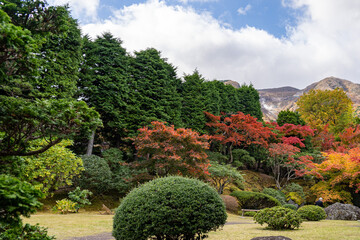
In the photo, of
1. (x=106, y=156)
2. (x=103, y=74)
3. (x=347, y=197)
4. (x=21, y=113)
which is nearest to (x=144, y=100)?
(x=103, y=74)

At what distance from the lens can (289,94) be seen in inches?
2997

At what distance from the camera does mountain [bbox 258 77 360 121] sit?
6284 centimetres

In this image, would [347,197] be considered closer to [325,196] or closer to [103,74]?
[325,196]

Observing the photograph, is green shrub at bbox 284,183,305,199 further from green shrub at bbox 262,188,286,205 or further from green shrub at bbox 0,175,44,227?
green shrub at bbox 0,175,44,227

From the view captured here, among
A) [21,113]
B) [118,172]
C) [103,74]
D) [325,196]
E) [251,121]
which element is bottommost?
[325,196]

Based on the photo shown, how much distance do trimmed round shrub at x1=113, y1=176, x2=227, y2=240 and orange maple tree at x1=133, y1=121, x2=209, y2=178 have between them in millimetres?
6653

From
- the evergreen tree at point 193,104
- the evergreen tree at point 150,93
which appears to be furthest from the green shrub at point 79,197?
the evergreen tree at point 193,104

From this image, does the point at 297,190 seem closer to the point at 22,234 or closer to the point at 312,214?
the point at 312,214

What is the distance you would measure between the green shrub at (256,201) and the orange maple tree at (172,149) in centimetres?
447

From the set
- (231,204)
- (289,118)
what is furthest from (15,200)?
(289,118)

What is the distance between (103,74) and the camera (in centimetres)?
1611

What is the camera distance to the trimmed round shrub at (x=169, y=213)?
14.2 feet

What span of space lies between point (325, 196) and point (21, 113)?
18.8m

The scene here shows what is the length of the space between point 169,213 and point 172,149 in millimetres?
7269
